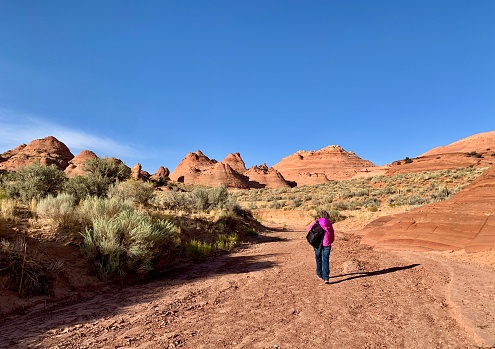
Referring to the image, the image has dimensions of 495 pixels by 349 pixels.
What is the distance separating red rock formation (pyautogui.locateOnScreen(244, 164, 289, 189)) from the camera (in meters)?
103

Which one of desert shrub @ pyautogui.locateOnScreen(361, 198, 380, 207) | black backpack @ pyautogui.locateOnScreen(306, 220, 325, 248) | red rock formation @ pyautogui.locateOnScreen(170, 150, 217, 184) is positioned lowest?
black backpack @ pyautogui.locateOnScreen(306, 220, 325, 248)

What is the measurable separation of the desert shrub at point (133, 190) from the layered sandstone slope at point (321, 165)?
98613 millimetres

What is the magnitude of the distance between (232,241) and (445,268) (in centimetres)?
790

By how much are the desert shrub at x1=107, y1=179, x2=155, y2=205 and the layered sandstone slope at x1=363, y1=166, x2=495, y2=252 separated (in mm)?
10800

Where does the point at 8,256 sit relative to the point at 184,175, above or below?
below

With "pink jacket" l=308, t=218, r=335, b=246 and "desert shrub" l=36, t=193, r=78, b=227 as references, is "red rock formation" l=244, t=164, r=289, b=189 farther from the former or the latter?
"pink jacket" l=308, t=218, r=335, b=246

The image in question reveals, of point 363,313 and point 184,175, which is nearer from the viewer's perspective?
point 363,313

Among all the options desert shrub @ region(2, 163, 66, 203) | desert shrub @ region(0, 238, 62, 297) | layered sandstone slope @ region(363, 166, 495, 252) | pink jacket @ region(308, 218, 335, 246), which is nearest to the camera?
desert shrub @ region(0, 238, 62, 297)

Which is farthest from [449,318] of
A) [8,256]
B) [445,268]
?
[8,256]

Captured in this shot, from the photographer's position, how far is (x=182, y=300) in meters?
5.60

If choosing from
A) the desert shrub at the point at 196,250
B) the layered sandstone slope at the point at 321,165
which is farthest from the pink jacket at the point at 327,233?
the layered sandstone slope at the point at 321,165

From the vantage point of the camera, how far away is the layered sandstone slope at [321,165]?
385 ft

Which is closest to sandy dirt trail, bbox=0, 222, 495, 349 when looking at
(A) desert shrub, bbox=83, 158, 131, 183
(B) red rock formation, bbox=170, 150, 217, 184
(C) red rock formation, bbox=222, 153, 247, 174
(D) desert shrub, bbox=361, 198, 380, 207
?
(A) desert shrub, bbox=83, 158, 131, 183

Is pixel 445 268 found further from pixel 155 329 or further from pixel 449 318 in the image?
pixel 155 329
